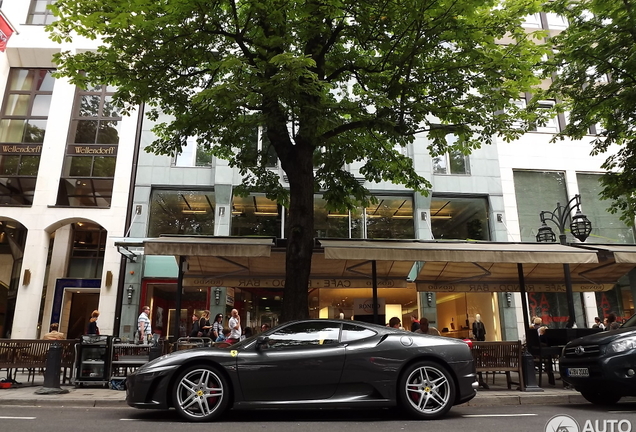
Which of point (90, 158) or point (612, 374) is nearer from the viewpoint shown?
point (612, 374)

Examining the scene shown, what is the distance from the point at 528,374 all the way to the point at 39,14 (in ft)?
81.9

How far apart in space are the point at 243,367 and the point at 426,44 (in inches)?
282

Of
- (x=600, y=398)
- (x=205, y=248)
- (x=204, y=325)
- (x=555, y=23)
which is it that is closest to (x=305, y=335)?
(x=205, y=248)

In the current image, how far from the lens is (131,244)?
1573 centimetres

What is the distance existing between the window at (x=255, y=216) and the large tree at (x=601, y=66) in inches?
432

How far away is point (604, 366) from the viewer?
6.96 m

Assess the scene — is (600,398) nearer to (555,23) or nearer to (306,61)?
(306,61)

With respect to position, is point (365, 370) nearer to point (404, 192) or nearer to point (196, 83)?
point (196, 83)

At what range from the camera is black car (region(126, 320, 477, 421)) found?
20.7ft

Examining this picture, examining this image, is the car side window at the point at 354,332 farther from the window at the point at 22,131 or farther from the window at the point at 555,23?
the window at the point at 555,23

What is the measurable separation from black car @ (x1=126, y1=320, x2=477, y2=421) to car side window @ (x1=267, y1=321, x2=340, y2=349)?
0.02 meters

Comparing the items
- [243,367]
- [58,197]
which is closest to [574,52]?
[243,367]

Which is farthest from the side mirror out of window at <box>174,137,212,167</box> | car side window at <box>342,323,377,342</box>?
window at <box>174,137,212,167</box>

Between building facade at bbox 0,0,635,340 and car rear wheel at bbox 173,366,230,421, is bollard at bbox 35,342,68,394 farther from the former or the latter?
building facade at bbox 0,0,635,340
